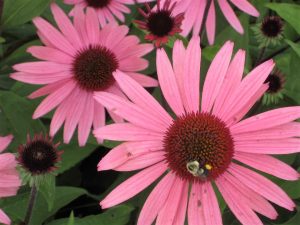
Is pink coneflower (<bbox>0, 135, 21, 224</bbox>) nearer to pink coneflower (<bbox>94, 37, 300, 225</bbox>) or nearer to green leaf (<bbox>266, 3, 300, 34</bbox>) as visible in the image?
pink coneflower (<bbox>94, 37, 300, 225</bbox>)

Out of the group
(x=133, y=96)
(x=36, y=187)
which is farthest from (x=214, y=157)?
(x=36, y=187)

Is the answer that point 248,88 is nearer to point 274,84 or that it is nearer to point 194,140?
point 194,140

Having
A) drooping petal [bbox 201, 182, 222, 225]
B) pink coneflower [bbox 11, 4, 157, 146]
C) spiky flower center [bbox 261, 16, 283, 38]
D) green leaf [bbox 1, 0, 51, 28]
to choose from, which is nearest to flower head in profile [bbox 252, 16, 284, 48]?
spiky flower center [bbox 261, 16, 283, 38]

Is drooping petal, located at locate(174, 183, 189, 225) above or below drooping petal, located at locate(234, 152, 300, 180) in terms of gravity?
A: below

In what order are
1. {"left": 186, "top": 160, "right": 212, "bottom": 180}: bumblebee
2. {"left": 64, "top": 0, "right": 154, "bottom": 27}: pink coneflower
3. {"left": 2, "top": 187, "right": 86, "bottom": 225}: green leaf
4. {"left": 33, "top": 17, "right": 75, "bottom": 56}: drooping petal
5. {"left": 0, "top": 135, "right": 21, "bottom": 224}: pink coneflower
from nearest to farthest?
{"left": 186, "top": 160, "right": 212, "bottom": 180}: bumblebee → {"left": 0, "top": 135, "right": 21, "bottom": 224}: pink coneflower → {"left": 2, "top": 187, "right": 86, "bottom": 225}: green leaf → {"left": 33, "top": 17, "right": 75, "bottom": 56}: drooping petal → {"left": 64, "top": 0, "right": 154, "bottom": 27}: pink coneflower

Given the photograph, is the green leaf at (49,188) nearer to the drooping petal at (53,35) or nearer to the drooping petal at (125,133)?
the drooping petal at (125,133)

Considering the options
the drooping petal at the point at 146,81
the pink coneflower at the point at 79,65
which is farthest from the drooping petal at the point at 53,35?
the drooping petal at the point at 146,81
